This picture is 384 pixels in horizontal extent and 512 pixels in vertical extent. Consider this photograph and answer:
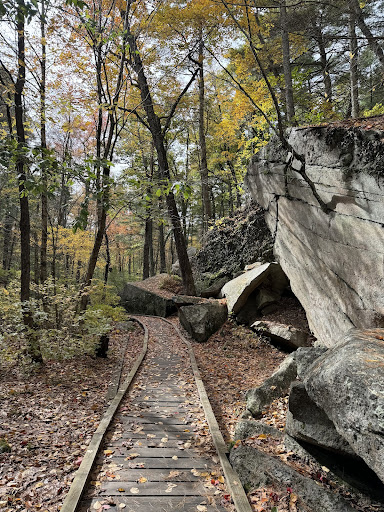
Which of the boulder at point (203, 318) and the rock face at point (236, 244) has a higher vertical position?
the rock face at point (236, 244)

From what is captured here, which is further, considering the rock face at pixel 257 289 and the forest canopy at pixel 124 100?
the rock face at pixel 257 289

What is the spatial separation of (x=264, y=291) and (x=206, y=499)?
8611 mm

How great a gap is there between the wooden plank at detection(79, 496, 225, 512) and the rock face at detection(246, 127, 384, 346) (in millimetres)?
3998

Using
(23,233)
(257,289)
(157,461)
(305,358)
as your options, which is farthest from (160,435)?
(257,289)

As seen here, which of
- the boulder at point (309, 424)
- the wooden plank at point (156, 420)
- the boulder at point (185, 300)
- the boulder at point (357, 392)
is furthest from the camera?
the boulder at point (185, 300)

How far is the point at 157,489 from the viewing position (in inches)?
143

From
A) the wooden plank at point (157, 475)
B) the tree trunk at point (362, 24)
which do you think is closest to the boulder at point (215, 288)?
the tree trunk at point (362, 24)

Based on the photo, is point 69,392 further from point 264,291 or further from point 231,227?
point 231,227

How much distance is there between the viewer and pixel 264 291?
11570mm

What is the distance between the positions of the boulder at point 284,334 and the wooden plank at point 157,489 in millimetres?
6085

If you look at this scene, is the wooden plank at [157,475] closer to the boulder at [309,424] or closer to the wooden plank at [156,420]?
the wooden plank at [156,420]

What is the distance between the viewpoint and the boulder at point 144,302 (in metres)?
16.6

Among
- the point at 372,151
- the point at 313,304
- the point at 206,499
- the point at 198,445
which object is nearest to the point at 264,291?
the point at 313,304

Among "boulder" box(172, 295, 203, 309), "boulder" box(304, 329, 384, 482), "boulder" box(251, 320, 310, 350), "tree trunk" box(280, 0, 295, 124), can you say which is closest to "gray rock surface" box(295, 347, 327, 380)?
"boulder" box(304, 329, 384, 482)
